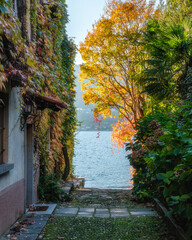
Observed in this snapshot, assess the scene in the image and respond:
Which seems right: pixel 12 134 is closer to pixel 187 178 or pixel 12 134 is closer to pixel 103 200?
pixel 187 178

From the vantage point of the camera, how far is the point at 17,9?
6.32 meters

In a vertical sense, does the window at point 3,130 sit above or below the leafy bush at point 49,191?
above

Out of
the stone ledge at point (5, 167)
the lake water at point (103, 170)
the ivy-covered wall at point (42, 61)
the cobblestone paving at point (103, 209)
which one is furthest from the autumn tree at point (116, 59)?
the stone ledge at point (5, 167)

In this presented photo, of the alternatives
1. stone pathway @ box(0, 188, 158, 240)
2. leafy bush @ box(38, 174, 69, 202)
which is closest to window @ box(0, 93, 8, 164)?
stone pathway @ box(0, 188, 158, 240)

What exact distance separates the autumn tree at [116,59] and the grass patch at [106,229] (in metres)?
8.71

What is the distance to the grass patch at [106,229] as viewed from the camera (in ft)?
14.9

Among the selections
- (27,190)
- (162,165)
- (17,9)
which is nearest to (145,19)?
(17,9)

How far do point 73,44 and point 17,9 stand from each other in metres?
4.61

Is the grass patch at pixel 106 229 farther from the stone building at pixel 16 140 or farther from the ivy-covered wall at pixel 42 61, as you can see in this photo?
the ivy-covered wall at pixel 42 61

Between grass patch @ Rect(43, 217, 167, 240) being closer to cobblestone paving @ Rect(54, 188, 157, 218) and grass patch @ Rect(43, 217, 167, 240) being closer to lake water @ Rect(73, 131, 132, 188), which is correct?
cobblestone paving @ Rect(54, 188, 157, 218)

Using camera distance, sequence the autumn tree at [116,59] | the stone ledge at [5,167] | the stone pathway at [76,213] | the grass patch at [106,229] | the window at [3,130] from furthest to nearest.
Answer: the autumn tree at [116,59] < the window at [3,130] < the stone pathway at [76,213] < the grass patch at [106,229] < the stone ledge at [5,167]

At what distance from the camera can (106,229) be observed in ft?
16.3

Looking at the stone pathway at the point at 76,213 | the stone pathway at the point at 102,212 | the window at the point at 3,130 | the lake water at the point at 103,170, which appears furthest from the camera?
the lake water at the point at 103,170

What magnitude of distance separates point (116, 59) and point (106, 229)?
428 inches
